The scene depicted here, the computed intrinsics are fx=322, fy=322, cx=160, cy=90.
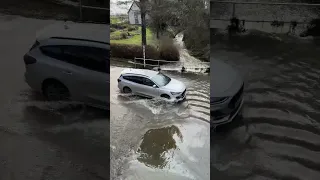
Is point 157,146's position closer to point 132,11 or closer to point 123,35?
point 123,35

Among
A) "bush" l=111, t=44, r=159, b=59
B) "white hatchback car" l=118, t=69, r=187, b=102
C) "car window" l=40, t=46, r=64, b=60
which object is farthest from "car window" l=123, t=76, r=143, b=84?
"car window" l=40, t=46, r=64, b=60

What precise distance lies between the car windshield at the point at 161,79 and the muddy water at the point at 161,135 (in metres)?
0.07

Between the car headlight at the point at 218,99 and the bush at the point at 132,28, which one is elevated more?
the bush at the point at 132,28

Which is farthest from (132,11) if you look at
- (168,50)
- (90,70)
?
(90,70)

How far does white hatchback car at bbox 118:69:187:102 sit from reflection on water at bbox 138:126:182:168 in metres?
0.37

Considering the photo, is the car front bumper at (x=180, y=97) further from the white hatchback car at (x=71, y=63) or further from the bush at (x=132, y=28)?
→ the white hatchback car at (x=71, y=63)

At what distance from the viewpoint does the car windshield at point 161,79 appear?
11.3ft

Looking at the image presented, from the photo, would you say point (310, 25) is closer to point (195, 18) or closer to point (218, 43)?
point (218, 43)

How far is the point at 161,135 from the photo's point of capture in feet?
11.2

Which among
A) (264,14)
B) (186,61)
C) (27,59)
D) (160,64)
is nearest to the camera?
(264,14)

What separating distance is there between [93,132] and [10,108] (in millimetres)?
680

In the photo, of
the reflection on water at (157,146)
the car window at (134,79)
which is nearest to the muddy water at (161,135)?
the reflection on water at (157,146)

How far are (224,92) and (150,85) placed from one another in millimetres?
1192

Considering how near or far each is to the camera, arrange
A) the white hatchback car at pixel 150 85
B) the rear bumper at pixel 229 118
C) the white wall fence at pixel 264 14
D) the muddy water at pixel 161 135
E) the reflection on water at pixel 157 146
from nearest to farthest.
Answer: the white wall fence at pixel 264 14
the rear bumper at pixel 229 118
the muddy water at pixel 161 135
the reflection on water at pixel 157 146
the white hatchback car at pixel 150 85
